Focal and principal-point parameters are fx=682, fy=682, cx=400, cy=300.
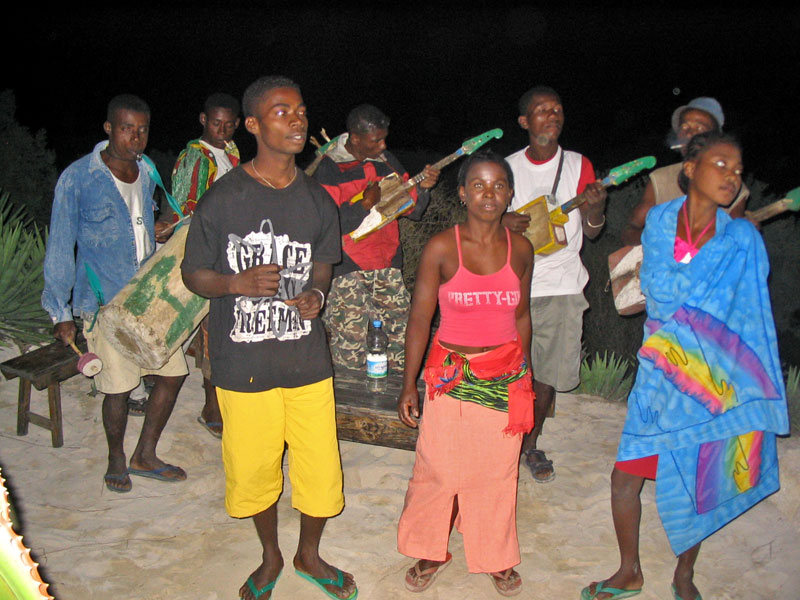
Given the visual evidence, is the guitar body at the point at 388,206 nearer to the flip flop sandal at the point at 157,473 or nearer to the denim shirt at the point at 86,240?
the denim shirt at the point at 86,240

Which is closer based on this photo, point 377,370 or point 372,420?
point 372,420

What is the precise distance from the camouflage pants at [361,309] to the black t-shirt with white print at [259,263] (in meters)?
2.00

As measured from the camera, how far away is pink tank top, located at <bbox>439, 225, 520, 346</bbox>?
2842 mm

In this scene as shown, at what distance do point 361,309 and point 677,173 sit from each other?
2.38 meters

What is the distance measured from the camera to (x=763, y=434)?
9.17ft

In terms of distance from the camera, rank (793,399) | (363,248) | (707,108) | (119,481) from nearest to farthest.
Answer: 1. (707,108)
2. (119,481)
3. (363,248)
4. (793,399)

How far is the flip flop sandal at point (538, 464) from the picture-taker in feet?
13.3

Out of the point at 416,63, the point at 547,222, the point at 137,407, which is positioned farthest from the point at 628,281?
the point at 416,63

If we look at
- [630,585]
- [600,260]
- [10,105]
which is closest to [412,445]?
[630,585]

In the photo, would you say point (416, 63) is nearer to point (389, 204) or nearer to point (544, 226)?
point (389, 204)

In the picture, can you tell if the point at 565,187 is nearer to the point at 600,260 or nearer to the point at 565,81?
the point at 600,260

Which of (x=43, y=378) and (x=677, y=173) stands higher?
(x=677, y=173)

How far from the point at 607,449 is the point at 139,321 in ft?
9.95

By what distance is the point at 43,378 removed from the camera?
429 centimetres
